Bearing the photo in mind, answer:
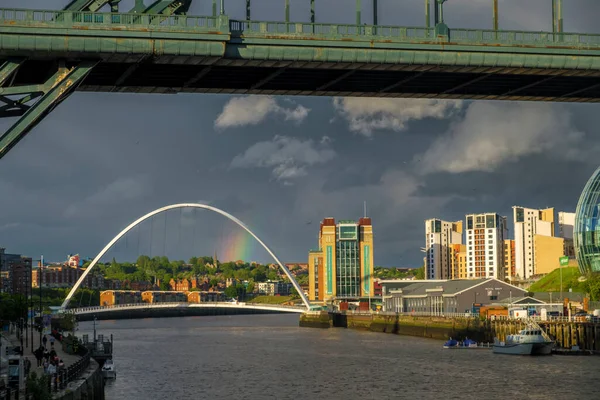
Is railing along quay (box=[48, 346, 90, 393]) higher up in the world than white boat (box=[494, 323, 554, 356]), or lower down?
higher up

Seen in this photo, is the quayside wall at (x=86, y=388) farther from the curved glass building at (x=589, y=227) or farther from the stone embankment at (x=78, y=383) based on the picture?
the curved glass building at (x=589, y=227)

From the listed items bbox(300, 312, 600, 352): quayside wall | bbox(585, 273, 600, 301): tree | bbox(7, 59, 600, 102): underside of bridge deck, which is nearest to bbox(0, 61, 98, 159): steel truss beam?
bbox(7, 59, 600, 102): underside of bridge deck

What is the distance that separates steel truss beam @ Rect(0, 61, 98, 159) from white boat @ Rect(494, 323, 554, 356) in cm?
7882

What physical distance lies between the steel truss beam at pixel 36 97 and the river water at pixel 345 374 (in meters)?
41.4

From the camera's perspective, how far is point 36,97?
964 inches

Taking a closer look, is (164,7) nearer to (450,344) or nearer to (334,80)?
(334,80)

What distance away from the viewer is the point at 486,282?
153875 mm

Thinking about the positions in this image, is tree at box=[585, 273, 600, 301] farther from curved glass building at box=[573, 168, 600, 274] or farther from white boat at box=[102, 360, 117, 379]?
white boat at box=[102, 360, 117, 379]

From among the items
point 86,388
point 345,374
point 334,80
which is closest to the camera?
point 334,80

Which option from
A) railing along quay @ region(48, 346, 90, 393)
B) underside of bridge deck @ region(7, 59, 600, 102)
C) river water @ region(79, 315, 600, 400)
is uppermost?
underside of bridge deck @ region(7, 59, 600, 102)

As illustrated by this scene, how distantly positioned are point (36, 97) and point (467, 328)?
351 feet

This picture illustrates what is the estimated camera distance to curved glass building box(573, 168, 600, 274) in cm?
13900

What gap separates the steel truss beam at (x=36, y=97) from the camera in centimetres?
2352

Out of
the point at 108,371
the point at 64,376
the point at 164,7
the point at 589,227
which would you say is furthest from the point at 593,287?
the point at 164,7
